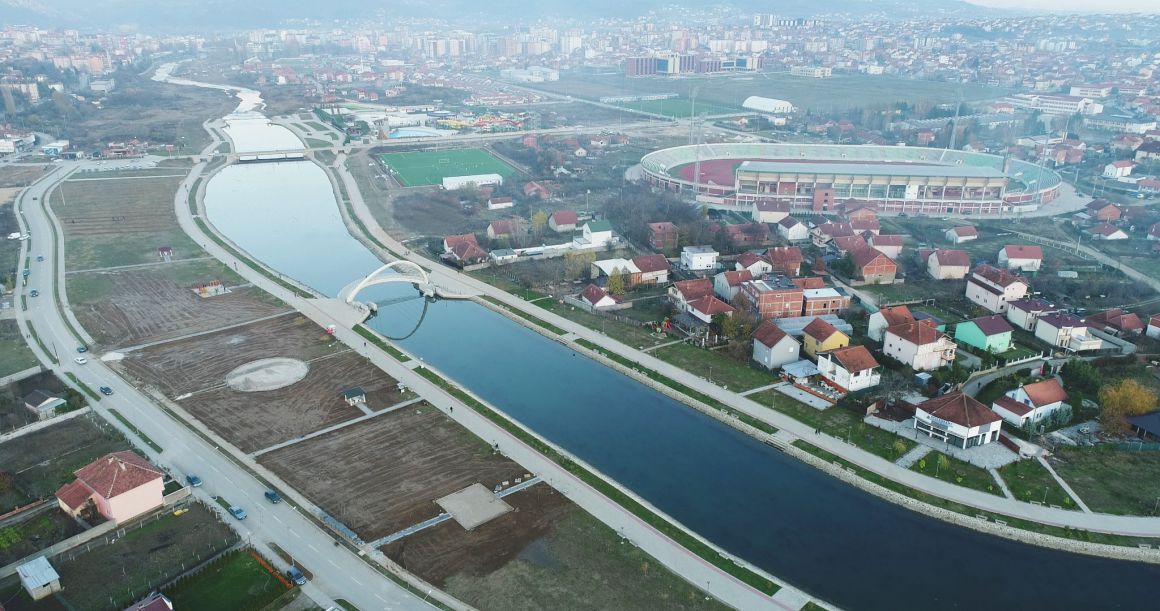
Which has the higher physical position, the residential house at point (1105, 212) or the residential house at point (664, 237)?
the residential house at point (1105, 212)

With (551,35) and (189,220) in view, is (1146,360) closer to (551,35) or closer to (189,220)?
(189,220)

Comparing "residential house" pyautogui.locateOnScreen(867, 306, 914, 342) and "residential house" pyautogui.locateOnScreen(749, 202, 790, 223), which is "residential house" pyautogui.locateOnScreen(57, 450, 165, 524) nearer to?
"residential house" pyautogui.locateOnScreen(867, 306, 914, 342)

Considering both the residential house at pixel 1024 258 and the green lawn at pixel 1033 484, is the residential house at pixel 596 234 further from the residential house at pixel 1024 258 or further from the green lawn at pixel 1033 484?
the green lawn at pixel 1033 484

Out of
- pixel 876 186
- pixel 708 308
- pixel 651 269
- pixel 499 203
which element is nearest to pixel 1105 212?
pixel 876 186

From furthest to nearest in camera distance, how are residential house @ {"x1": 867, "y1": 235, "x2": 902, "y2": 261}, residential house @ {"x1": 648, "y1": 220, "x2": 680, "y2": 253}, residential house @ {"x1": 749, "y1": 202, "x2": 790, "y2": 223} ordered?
residential house @ {"x1": 749, "y1": 202, "x2": 790, "y2": 223}
residential house @ {"x1": 648, "y1": 220, "x2": 680, "y2": 253}
residential house @ {"x1": 867, "y1": 235, "x2": 902, "y2": 261}

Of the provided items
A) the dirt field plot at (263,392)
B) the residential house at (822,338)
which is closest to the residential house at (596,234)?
the residential house at (822,338)

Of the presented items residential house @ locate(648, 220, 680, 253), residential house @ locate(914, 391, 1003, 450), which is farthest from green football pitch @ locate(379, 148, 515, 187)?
residential house @ locate(914, 391, 1003, 450)

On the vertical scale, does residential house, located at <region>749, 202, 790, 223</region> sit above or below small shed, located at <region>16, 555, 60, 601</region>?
above

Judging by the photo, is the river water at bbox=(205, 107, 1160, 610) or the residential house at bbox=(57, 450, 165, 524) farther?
the residential house at bbox=(57, 450, 165, 524)

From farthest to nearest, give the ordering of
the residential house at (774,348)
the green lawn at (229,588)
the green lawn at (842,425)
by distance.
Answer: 1. the residential house at (774,348)
2. the green lawn at (842,425)
3. the green lawn at (229,588)
